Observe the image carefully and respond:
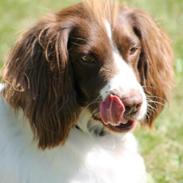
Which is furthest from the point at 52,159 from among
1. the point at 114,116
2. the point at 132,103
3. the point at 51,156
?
the point at 132,103

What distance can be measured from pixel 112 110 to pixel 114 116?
0.24 feet

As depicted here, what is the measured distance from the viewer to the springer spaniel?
4816mm

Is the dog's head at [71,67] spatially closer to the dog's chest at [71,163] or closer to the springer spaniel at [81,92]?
the springer spaniel at [81,92]

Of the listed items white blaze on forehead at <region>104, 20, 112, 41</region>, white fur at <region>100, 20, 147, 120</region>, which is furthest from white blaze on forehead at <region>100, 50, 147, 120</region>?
white blaze on forehead at <region>104, 20, 112, 41</region>

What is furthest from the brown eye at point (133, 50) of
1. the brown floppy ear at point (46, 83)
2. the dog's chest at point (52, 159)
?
the dog's chest at point (52, 159)

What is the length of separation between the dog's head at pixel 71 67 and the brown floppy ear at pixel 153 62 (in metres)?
0.09

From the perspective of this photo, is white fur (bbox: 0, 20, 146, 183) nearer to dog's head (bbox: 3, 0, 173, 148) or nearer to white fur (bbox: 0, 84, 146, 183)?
white fur (bbox: 0, 84, 146, 183)

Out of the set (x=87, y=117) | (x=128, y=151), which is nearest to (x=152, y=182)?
(x=128, y=151)

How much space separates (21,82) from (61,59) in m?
0.26

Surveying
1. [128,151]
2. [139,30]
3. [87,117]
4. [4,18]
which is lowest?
[4,18]

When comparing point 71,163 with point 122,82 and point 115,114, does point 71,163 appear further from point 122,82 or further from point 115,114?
point 122,82

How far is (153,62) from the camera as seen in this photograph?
517cm

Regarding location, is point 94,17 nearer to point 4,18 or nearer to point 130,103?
point 130,103

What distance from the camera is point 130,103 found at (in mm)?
4637
